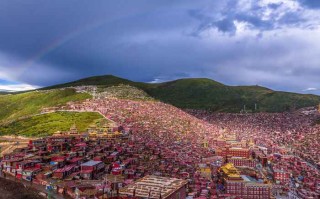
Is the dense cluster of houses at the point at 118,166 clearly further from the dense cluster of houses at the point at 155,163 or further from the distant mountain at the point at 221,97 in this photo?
the distant mountain at the point at 221,97

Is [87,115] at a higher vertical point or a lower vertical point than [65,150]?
higher

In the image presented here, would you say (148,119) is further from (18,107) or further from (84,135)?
(18,107)

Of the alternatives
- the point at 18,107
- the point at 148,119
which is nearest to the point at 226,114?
the point at 148,119

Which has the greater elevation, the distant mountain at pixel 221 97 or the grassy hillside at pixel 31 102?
the distant mountain at pixel 221 97

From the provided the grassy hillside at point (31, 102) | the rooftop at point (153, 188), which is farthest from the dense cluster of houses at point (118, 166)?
the grassy hillside at point (31, 102)

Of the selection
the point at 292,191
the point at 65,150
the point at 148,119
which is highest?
the point at 148,119

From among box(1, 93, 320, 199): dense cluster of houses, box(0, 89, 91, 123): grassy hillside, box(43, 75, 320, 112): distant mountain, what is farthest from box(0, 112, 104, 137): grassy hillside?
box(43, 75, 320, 112): distant mountain

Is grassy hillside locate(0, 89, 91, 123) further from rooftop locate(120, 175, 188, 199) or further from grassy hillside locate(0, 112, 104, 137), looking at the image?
rooftop locate(120, 175, 188, 199)
